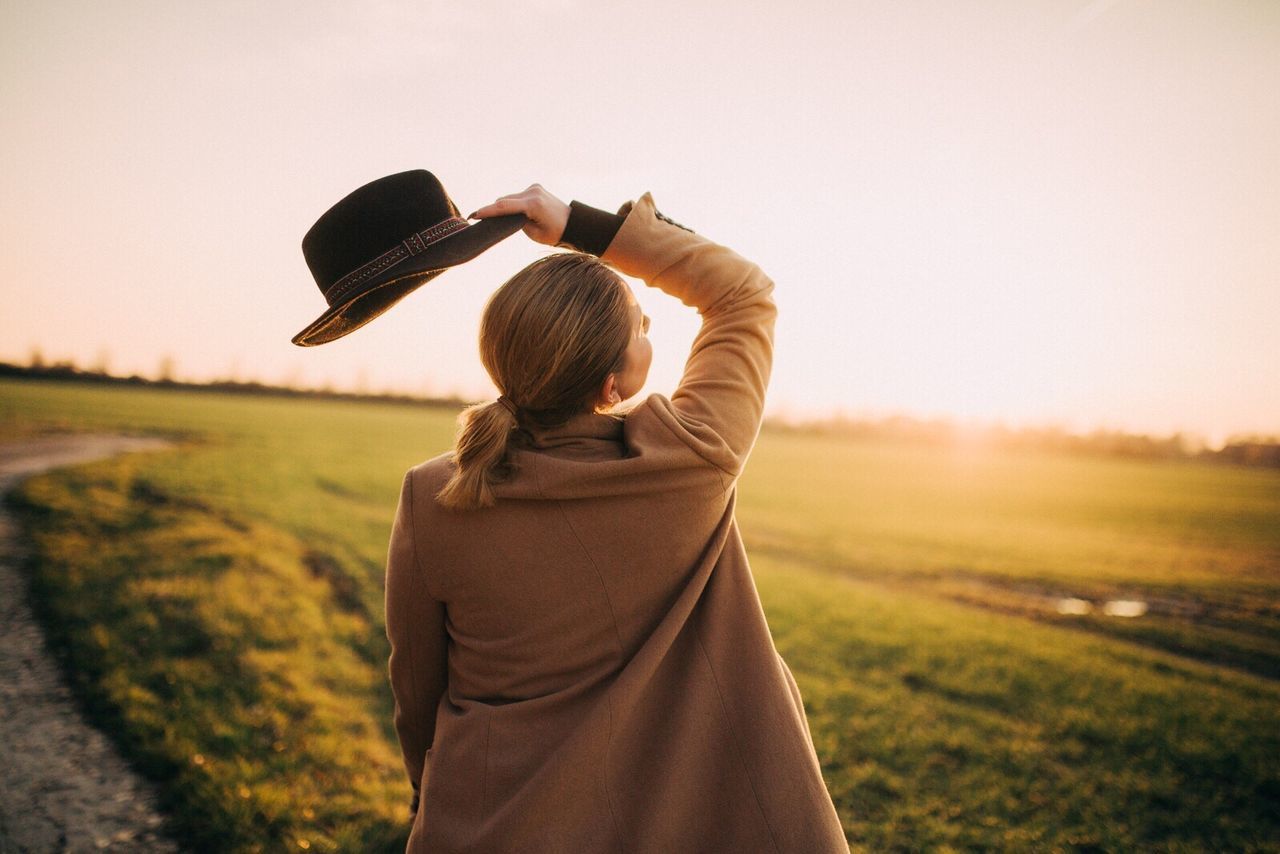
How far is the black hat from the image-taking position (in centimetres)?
160

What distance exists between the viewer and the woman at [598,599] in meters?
1.46

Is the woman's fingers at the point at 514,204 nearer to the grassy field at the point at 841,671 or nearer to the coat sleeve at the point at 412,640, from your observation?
the coat sleeve at the point at 412,640

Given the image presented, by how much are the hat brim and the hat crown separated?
0.10 meters

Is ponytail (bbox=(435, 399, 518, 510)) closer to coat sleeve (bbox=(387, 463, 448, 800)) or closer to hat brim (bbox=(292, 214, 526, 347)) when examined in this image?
coat sleeve (bbox=(387, 463, 448, 800))

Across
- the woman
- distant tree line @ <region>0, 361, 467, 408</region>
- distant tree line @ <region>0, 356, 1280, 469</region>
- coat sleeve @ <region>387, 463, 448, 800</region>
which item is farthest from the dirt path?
distant tree line @ <region>0, 356, 1280, 469</region>

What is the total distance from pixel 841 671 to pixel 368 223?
7466 mm

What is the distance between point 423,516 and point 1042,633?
37.0ft

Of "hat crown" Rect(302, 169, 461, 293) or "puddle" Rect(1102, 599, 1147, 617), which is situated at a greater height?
"hat crown" Rect(302, 169, 461, 293)

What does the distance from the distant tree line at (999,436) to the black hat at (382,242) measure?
91509 mm

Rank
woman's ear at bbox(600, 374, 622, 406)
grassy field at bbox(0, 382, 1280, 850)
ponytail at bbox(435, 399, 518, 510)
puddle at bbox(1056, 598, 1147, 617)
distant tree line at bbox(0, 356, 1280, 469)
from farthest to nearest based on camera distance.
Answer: distant tree line at bbox(0, 356, 1280, 469)
puddle at bbox(1056, 598, 1147, 617)
grassy field at bbox(0, 382, 1280, 850)
woman's ear at bbox(600, 374, 622, 406)
ponytail at bbox(435, 399, 518, 510)

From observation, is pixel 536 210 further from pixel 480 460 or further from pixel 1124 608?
pixel 1124 608

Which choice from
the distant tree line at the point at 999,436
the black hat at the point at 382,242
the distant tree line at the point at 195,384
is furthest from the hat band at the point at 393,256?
the distant tree line at the point at 999,436

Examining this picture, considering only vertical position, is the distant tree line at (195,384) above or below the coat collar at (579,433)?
above

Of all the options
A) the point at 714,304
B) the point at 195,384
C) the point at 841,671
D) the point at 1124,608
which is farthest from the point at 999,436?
the point at 195,384
